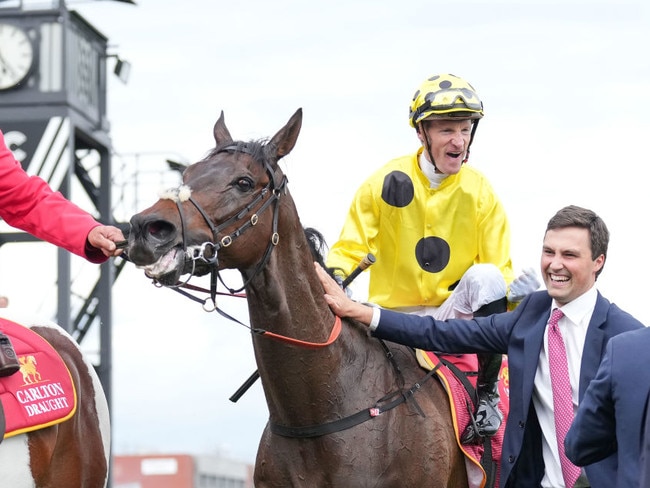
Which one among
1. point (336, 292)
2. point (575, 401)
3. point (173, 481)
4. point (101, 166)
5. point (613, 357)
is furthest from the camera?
point (101, 166)

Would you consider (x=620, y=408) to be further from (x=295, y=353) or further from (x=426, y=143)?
(x=426, y=143)

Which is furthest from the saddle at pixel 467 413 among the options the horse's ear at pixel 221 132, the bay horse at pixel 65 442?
the bay horse at pixel 65 442

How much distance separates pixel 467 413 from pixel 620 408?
1840 millimetres

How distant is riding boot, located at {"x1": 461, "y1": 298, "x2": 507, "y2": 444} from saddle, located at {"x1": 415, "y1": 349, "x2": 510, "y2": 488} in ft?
0.12

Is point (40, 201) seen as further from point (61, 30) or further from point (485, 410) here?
point (61, 30)

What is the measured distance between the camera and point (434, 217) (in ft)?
19.5

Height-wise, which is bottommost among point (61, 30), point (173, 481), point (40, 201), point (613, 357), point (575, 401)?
point (173, 481)

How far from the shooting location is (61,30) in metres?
18.0

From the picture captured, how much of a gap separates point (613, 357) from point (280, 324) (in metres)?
1.55

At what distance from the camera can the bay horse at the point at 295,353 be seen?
15.4 feet

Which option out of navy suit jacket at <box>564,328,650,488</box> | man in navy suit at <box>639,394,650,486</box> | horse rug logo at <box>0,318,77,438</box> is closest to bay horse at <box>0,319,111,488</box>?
horse rug logo at <box>0,318,77,438</box>

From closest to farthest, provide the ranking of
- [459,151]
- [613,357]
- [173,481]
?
[613,357] → [459,151] → [173,481]

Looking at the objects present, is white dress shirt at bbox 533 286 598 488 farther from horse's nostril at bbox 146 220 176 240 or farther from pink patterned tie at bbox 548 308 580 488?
horse's nostril at bbox 146 220 176 240

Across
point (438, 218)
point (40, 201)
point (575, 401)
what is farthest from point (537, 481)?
point (40, 201)
